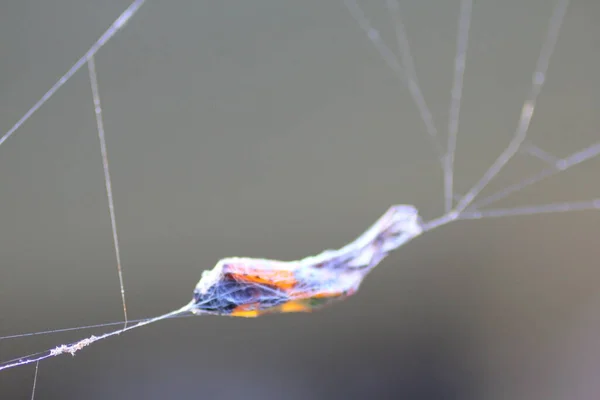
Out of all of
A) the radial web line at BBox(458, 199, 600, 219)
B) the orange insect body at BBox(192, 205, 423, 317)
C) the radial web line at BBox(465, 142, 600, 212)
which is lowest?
the orange insect body at BBox(192, 205, 423, 317)

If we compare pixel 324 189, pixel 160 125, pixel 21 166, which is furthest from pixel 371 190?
pixel 21 166

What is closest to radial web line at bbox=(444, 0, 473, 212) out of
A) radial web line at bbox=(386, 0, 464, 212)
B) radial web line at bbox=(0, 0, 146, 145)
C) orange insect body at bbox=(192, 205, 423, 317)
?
radial web line at bbox=(386, 0, 464, 212)

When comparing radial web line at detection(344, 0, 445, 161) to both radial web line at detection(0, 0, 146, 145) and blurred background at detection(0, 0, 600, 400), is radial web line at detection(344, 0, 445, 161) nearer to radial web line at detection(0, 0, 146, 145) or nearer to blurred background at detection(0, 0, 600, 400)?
blurred background at detection(0, 0, 600, 400)

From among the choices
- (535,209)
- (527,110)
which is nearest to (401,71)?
(527,110)

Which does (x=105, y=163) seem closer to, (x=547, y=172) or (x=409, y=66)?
(x=409, y=66)

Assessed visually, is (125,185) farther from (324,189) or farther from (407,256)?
(407,256)

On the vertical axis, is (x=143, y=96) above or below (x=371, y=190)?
above

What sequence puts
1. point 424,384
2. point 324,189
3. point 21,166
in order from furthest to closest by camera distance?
point 424,384 → point 324,189 → point 21,166
